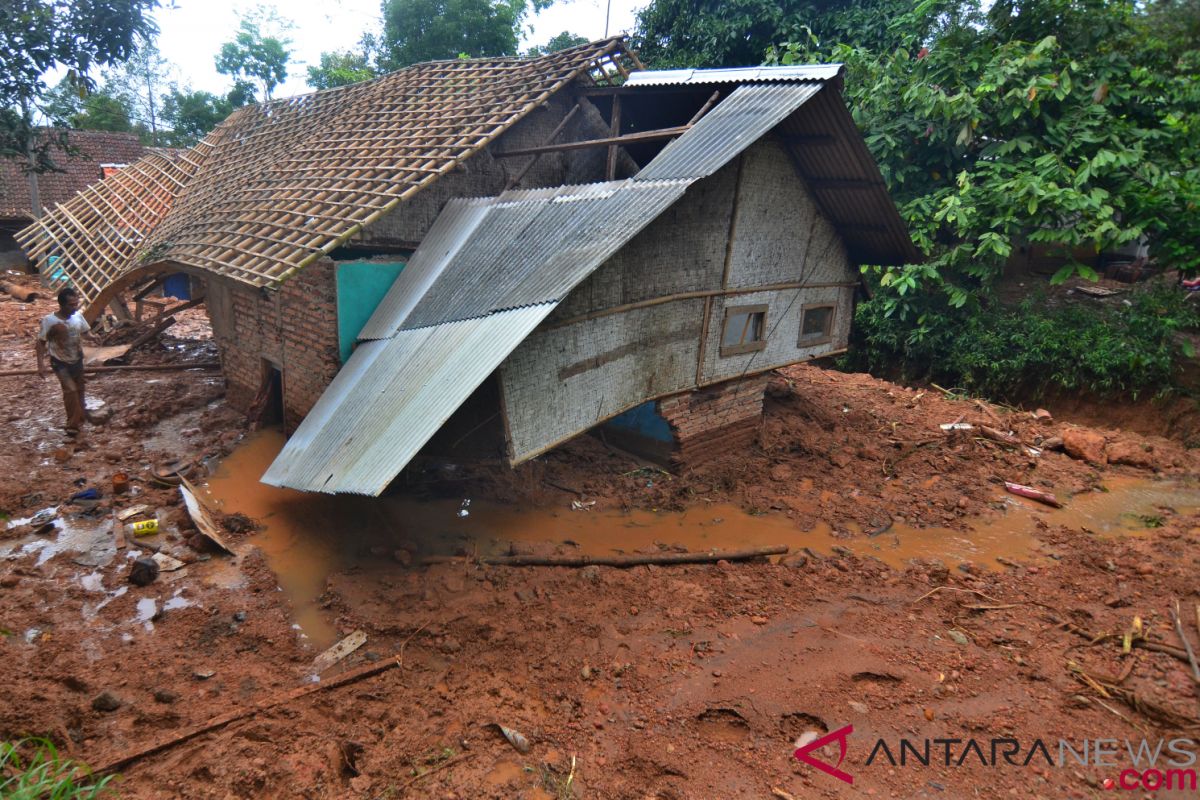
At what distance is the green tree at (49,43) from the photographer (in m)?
5.94

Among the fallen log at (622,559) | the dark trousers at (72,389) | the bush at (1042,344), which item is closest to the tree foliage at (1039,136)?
the bush at (1042,344)

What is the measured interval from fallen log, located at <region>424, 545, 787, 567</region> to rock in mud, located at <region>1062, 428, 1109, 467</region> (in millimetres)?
6454

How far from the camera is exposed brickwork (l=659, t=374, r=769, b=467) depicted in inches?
333

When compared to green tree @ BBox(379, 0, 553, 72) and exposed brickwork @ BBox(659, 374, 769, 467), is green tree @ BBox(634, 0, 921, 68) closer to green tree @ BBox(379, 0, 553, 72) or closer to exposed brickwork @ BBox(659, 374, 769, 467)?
green tree @ BBox(379, 0, 553, 72)

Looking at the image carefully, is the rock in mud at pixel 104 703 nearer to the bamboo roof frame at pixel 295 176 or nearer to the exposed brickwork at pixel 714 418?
the bamboo roof frame at pixel 295 176

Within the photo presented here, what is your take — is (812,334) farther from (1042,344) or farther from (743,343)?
(1042,344)

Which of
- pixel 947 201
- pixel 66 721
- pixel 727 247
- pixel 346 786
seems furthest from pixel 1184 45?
pixel 66 721

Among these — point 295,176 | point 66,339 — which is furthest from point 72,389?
point 295,176

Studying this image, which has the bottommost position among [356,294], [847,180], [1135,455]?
[1135,455]

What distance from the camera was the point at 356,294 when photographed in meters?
7.78

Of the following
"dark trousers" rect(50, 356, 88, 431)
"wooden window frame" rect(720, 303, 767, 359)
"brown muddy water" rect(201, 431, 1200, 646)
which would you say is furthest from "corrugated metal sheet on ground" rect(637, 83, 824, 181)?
"dark trousers" rect(50, 356, 88, 431)

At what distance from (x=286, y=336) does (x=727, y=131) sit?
6.09 meters

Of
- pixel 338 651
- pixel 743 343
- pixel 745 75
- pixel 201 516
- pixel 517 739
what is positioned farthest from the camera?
pixel 743 343

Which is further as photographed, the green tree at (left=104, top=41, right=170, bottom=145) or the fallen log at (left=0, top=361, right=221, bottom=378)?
the green tree at (left=104, top=41, right=170, bottom=145)
